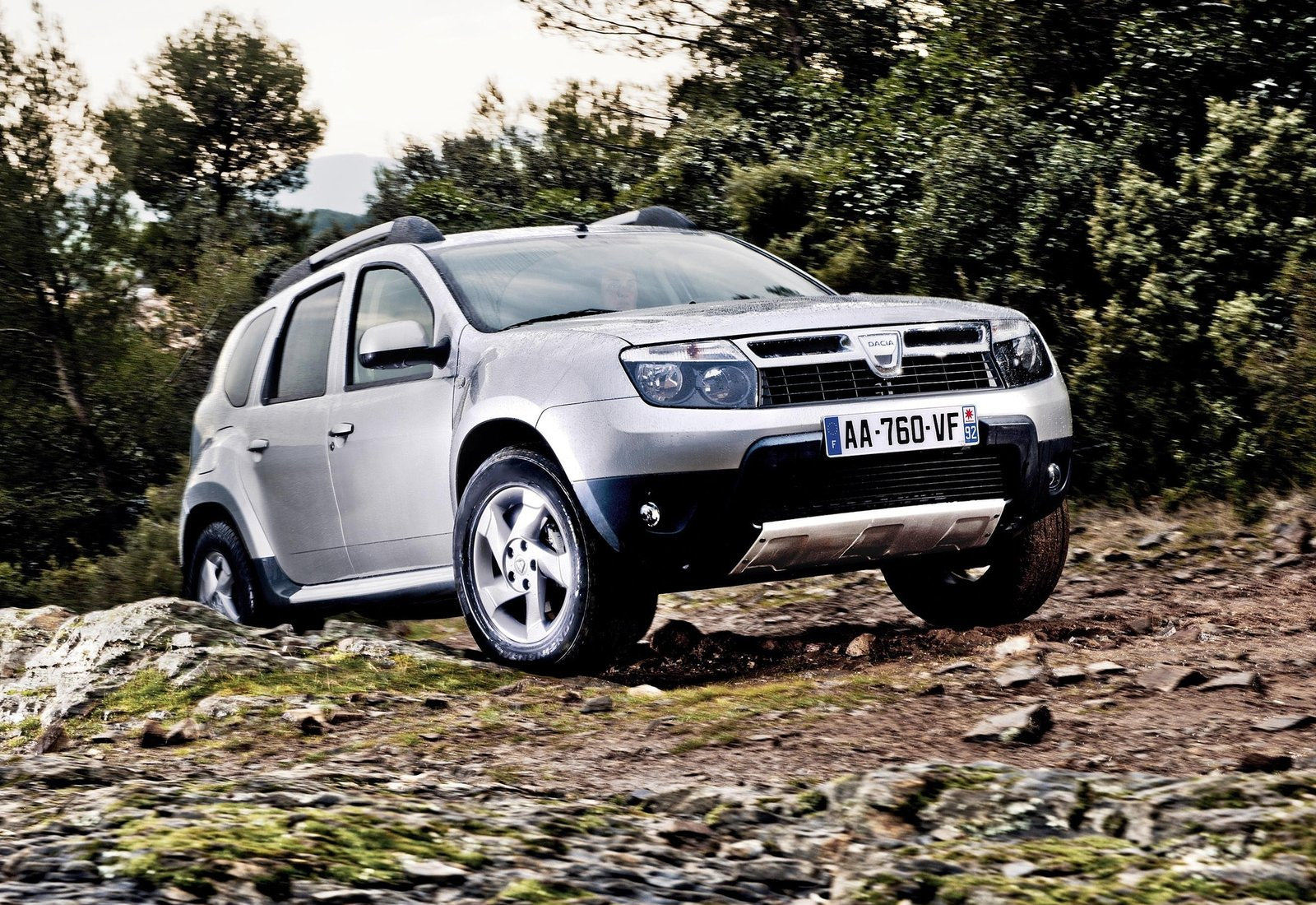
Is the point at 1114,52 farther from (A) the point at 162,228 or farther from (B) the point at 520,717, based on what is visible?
(A) the point at 162,228

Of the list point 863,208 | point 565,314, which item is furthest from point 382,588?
point 863,208

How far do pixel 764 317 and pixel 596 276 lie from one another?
1.17 meters

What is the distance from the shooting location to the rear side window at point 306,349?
675cm

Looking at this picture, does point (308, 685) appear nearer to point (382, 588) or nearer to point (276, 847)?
point (382, 588)

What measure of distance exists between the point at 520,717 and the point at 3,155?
24991mm

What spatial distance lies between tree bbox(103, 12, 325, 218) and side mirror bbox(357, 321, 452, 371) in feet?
102

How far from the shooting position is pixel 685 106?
78.1 ft

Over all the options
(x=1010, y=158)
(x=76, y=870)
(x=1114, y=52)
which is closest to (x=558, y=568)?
(x=76, y=870)

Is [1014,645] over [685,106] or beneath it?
beneath

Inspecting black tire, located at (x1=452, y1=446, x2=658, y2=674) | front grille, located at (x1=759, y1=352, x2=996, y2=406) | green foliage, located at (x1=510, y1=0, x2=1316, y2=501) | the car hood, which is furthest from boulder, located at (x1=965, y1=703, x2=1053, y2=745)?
green foliage, located at (x1=510, y1=0, x2=1316, y2=501)

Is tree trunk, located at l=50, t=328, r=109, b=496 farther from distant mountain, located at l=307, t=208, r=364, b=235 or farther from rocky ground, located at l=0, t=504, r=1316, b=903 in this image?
rocky ground, located at l=0, t=504, r=1316, b=903

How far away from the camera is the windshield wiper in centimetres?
586

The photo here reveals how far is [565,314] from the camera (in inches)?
233

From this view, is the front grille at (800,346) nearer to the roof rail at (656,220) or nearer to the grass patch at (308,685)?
the grass patch at (308,685)
